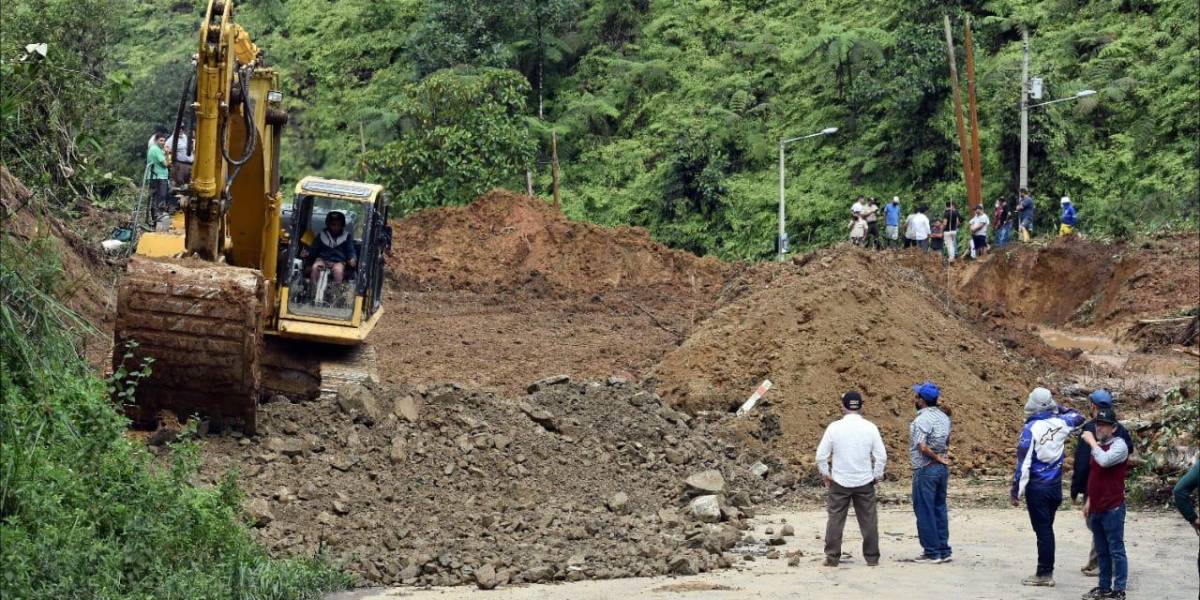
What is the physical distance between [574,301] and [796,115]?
54.9 feet

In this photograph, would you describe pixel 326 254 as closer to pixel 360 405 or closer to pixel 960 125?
pixel 360 405

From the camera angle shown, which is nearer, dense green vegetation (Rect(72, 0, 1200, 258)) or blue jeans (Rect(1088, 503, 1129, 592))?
blue jeans (Rect(1088, 503, 1129, 592))

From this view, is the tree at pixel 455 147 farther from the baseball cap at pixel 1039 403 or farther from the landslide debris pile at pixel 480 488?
the baseball cap at pixel 1039 403

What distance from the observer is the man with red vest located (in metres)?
11.8

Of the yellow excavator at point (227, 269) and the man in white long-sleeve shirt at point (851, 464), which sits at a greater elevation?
the yellow excavator at point (227, 269)

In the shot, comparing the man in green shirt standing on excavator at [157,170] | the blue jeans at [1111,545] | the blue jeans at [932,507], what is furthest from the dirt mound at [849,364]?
the man in green shirt standing on excavator at [157,170]

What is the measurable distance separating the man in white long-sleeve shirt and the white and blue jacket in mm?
1279

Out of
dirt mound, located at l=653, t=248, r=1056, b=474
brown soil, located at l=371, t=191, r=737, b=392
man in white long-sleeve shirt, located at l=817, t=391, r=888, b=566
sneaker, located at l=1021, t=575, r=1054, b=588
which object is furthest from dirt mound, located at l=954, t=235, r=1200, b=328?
sneaker, located at l=1021, t=575, r=1054, b=588

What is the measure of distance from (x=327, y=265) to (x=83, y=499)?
7.15 meters

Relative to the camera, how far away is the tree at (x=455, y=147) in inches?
1736

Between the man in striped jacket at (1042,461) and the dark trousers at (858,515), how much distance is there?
1.43 metres

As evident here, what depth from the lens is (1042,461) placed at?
40.7 ft

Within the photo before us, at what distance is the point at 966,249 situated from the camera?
131ft

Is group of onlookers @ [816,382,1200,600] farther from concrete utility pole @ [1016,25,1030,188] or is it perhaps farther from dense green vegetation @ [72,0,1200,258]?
concrete utility pole @ [1016,25,1030,188]
